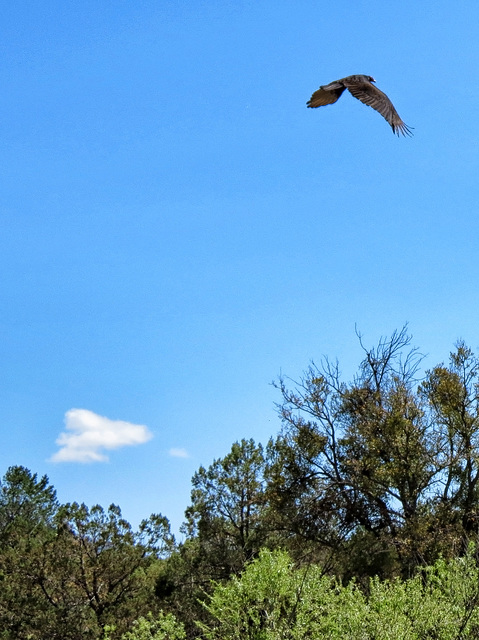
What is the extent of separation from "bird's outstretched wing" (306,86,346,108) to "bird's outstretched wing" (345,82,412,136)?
21 centimetres

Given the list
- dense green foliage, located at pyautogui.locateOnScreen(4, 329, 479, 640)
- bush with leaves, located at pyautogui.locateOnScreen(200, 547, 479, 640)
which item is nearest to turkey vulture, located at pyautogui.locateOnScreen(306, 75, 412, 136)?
bush with leaves, located at pyautogui.locateOnScreen(200, 547, 479, 640)

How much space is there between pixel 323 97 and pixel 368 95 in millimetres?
673

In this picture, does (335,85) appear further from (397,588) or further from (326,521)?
(326,521)

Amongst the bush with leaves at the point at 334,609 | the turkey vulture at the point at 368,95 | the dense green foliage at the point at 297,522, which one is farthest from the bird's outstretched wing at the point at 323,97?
the dense green foliage at the point at 297,522

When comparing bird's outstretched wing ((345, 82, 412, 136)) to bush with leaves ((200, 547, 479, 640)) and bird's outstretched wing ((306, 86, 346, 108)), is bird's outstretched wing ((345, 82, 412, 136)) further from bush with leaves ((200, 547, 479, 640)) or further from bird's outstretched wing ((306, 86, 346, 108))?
bush with leaves ((200, 547, 479, 640))

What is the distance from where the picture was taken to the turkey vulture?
870 cm

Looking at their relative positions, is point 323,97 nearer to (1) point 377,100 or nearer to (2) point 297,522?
(1) point 377,100

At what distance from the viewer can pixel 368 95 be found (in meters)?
8.84

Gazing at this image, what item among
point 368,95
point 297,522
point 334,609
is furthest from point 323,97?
point 297,522

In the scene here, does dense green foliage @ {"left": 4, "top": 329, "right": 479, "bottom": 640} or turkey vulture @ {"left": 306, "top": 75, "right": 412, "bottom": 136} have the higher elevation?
turkey vulture @ {"left": 306, "top": 75, "right": 412, "bottom": 136}

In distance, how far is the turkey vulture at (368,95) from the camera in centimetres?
870

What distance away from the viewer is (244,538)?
2411 cm

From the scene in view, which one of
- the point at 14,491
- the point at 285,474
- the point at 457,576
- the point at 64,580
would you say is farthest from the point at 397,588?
the point at 14,491

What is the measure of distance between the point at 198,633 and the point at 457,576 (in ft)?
48.0
